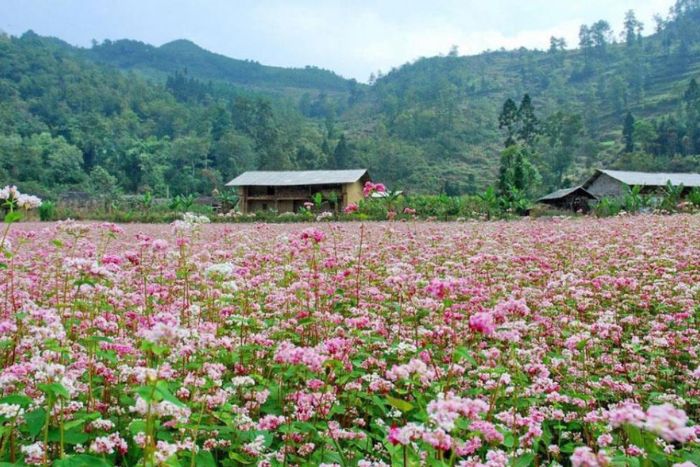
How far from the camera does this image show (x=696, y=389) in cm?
462

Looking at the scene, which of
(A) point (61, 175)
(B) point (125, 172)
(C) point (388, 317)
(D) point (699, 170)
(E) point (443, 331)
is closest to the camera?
(E) point (443, 331)

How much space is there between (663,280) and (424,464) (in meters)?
5.84

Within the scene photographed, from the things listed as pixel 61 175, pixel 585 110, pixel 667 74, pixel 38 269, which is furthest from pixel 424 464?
pixel 667 74

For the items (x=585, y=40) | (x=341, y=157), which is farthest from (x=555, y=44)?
(x=341, y=157)

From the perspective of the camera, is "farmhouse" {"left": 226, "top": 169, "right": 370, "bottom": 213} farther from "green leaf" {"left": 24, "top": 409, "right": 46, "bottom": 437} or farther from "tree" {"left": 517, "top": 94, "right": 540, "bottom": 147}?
"green leaf" {"left": 24, "top": 409, "right": 46, "bottom": 437}

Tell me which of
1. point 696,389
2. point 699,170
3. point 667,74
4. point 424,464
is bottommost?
point 696,389

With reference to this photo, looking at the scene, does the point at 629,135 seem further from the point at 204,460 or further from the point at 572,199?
the point at 204,460

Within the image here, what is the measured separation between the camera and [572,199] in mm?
58125

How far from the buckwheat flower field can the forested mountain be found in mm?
69005

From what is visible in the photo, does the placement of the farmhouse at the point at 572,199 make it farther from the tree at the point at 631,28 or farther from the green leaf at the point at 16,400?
the tree at the point at 631,28

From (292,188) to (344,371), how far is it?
55.1 metres

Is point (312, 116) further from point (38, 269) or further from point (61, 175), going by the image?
point (38, 269)

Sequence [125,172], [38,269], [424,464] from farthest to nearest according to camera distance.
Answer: [125,172] < [38,269] < [424,464]

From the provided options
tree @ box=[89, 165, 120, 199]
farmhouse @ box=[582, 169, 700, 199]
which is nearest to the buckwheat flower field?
farmhouse @ box=[582, 169, 700, 199]
